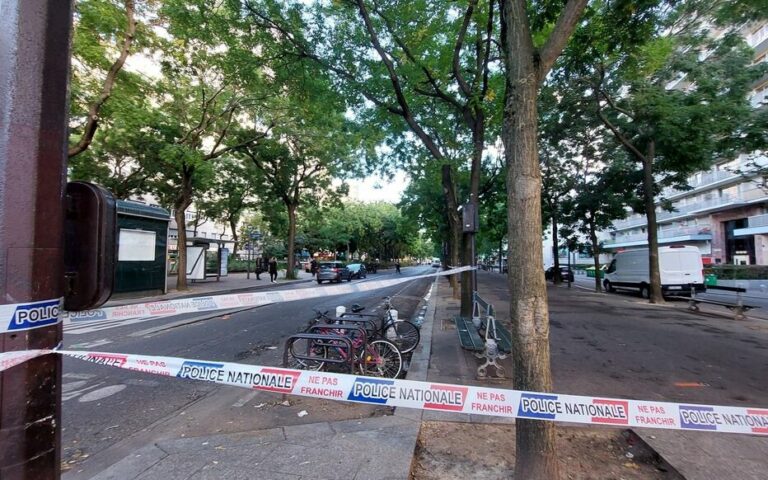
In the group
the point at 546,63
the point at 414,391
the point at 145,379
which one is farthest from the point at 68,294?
the point at 145,379

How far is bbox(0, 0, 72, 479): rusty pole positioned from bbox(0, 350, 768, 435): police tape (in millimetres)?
1228

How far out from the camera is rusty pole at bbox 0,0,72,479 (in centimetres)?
138

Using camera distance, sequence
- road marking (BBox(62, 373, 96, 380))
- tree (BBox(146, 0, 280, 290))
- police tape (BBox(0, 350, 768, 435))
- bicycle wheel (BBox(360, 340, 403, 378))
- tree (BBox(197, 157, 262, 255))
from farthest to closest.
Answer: tree (BBox(197, 157, 262, 255)) < tree (BBox(146, 0, 280, 290)) < road marking (BBox(62, 373, 96, 380)) < bicycle wheel (BBox(360, 340, 403, 378)) < police tape (BBox(0, 350, 768, 435))

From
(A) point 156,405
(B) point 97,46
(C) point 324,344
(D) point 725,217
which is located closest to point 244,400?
(A) point 156,405

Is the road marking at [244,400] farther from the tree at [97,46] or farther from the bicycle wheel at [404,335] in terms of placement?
the tree at [97,46]

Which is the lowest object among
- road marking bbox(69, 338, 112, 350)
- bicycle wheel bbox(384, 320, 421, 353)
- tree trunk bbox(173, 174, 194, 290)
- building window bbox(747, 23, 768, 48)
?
road marking bbox(69, 338, 112, 350)

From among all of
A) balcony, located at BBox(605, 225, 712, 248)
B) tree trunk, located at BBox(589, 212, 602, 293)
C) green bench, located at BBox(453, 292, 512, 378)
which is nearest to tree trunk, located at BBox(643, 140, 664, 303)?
tree trunk, located at BBox(589, 212, 602, 293)

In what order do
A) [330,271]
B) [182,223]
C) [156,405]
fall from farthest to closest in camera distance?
[330,271], [182,223], [156,405]

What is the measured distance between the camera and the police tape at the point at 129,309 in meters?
1.38

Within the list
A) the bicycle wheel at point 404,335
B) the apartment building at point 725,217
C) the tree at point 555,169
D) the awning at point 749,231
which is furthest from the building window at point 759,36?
the bicycle wheel at point 404,335

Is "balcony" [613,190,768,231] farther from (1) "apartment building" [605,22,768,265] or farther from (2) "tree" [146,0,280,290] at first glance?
(2) "tree" [146,0,280,290]

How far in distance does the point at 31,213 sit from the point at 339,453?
2844mm

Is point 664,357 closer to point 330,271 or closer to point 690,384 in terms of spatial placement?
point 690,384

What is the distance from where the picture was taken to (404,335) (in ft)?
25.1
